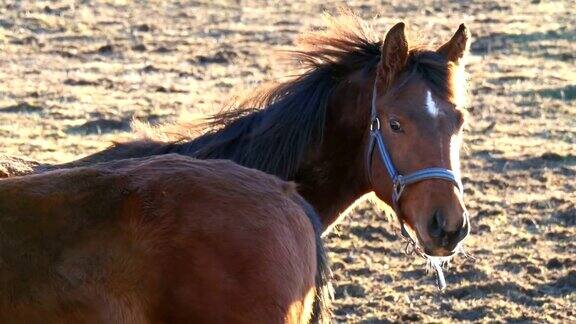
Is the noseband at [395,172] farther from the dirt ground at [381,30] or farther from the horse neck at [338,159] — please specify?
the dirt ground at [381,30]

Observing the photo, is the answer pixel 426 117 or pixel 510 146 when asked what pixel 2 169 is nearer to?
pixel 426 117

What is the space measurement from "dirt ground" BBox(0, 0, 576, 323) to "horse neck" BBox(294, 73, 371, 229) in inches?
20.1

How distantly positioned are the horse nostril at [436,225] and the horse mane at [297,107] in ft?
1.83

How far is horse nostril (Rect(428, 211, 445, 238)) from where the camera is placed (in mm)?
4414

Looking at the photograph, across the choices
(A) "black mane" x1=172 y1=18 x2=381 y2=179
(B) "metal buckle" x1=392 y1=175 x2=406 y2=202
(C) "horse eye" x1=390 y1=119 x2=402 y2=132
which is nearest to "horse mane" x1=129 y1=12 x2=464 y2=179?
(A) "black mane" x1=172 y1=18 x2=381 y2=179

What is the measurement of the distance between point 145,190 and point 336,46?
2104 mm

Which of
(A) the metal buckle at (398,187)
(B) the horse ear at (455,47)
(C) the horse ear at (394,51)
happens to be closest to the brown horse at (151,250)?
(A) the metal buckle at (398,187)

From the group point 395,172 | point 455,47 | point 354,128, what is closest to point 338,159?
point 354,128

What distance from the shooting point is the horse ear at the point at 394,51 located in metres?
4.80

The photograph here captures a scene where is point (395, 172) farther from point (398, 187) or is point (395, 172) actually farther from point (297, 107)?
point (297, 107)

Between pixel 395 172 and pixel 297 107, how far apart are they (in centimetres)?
60

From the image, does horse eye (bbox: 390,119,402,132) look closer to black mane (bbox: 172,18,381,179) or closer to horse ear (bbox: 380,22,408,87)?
horse ear (bbox: 380,22,408,87)

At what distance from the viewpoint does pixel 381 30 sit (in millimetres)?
16391

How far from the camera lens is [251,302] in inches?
124
